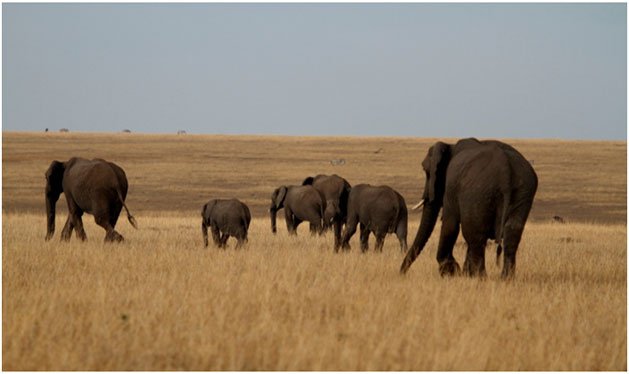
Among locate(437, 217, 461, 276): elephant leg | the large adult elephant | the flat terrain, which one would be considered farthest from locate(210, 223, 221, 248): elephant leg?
the flat terrain

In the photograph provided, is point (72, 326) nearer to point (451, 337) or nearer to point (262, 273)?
point (451, 337)

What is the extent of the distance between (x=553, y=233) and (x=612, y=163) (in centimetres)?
4780

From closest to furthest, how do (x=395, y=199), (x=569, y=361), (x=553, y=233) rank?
(x=569, y=361)
(x=395, y=199)
(x=553, y=233)

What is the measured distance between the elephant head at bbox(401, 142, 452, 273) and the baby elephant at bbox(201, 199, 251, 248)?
6.51 meters

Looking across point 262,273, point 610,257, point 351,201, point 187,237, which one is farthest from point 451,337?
point 187,237

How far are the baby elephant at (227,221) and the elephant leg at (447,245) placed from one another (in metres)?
6.85

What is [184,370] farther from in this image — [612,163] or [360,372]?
[612,163]

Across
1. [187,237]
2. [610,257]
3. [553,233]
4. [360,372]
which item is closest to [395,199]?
[610,257]

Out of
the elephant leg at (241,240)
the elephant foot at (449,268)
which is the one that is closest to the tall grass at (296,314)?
the elephant foot at (449,268)

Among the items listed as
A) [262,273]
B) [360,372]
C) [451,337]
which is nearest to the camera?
[360,372]

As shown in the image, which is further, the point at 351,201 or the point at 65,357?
the point at 351,201

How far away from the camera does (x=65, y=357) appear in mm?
7172

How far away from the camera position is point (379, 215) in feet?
62.3

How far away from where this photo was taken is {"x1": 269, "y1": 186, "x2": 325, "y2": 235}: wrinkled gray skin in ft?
88.7
